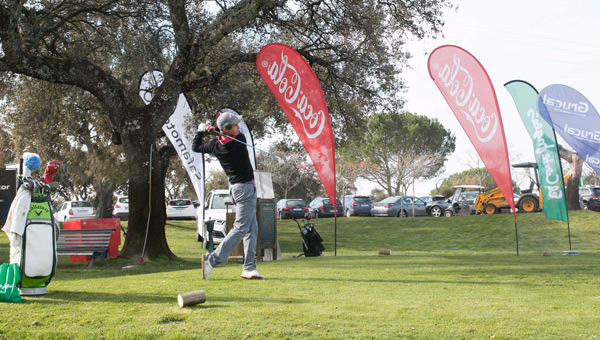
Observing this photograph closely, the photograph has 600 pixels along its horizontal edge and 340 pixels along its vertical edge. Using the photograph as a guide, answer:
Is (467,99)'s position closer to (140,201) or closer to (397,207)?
(140,201)

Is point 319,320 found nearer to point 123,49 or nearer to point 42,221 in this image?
point 42,221

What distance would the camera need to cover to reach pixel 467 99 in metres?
10.4

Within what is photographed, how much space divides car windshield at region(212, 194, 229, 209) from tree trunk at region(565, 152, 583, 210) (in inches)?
637

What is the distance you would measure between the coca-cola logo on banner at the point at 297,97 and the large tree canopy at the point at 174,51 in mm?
1579

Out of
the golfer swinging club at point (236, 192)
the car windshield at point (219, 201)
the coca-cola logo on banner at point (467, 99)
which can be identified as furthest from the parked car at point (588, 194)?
the golfer swinging club at point (236, 192)

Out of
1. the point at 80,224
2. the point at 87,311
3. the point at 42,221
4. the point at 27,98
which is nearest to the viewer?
the point at 87,311

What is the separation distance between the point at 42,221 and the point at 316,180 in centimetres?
5405

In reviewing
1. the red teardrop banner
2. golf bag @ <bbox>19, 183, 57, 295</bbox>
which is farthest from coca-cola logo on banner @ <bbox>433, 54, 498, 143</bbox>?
golf bag @ <bbox>19, 183, 57, 295</bbox>

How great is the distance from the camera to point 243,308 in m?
4.55

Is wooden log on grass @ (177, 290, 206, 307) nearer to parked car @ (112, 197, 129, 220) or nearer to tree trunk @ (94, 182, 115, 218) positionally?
parked car @ (112, 197, 129, 220)

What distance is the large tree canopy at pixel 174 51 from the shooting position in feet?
36.9

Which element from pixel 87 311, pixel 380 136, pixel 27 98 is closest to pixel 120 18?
pixel 27 98

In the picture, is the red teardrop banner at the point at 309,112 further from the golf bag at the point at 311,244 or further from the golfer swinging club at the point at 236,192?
the golfer swinging club at the point at 236,192

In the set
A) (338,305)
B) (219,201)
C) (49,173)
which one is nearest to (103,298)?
(49,173)
